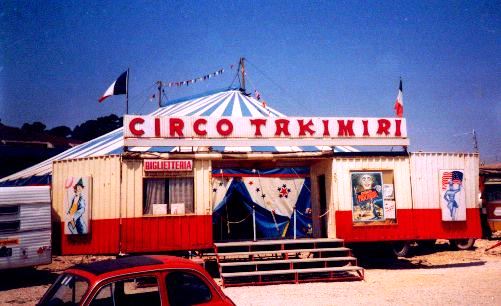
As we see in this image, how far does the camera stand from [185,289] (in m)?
4.61

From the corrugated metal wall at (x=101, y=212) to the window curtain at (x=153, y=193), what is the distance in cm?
82

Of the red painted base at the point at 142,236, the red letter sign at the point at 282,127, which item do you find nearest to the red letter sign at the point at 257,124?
the red letter sign at the point at 282,127

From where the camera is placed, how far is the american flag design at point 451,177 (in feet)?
41.2

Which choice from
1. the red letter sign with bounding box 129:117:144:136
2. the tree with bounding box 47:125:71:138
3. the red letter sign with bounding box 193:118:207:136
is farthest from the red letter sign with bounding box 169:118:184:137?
the tree with bounding box 47:125:71:138

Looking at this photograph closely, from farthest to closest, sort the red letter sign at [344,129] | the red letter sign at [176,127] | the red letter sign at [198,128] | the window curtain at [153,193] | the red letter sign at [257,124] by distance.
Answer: the red letter sign at [344,129], the red letter sign at [257,124], the red letter sign at [198,128], the red letter sign at [176,127], the window curtain at [153,193]

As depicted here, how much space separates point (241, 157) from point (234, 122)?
1.17 m

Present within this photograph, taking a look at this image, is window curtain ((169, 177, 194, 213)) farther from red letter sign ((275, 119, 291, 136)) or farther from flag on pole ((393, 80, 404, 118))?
flag on pole ((393, 80, 404, 118))

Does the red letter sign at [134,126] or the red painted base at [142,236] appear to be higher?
the red letter sign at [134,126]

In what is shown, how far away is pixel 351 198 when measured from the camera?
12.2 meters

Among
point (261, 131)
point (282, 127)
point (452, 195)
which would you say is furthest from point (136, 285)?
point (452, 195)

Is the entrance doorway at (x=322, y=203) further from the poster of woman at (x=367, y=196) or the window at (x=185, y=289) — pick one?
the window at (x=185, y=289)

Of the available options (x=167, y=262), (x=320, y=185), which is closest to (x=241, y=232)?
(x=320, y=185)

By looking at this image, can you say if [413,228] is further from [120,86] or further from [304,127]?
[120,86]

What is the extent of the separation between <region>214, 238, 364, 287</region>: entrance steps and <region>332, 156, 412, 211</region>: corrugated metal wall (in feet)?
4.57
